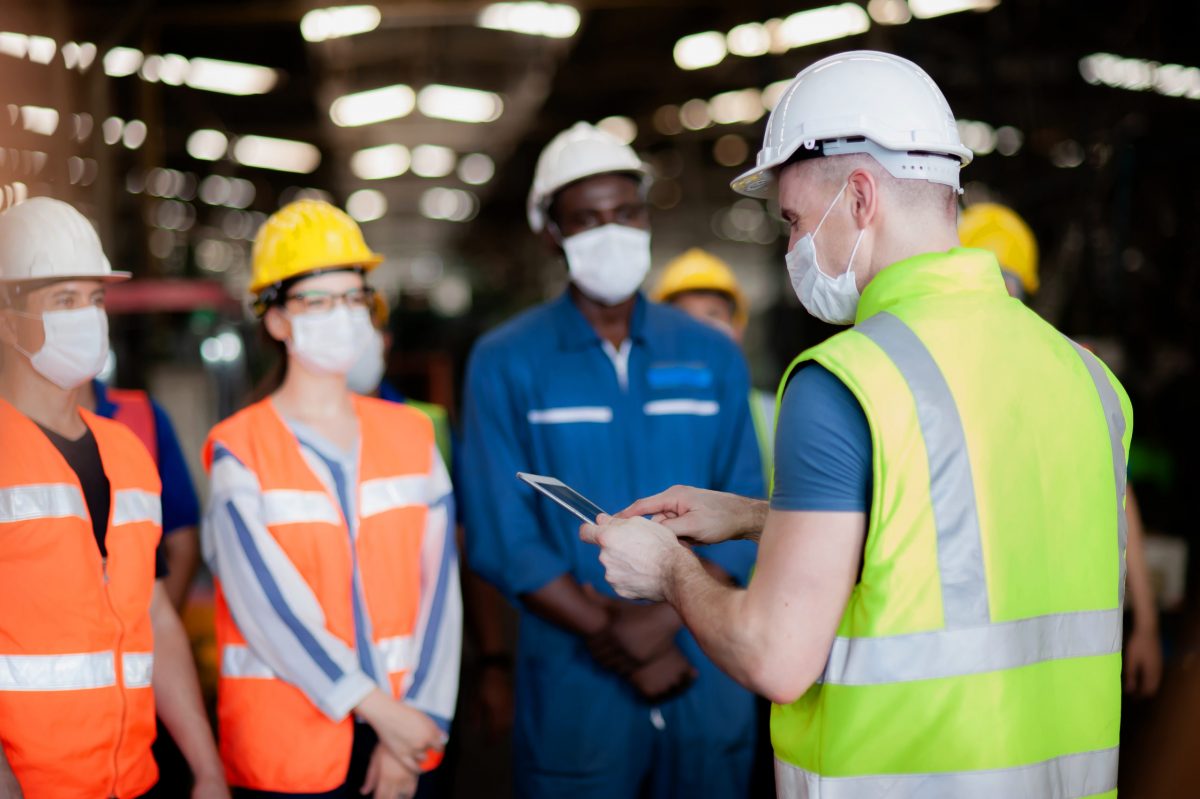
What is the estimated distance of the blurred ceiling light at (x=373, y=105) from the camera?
458 inches

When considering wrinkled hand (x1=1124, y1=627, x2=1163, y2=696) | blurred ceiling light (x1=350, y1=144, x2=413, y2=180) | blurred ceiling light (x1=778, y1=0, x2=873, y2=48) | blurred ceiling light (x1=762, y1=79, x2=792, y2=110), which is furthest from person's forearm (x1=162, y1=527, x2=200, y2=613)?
blurred ceiling light (x1=350, y1=144, x2=413, y2=180)

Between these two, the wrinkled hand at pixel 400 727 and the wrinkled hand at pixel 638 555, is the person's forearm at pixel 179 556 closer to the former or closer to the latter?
the wrinkled hand at pixel 400 727

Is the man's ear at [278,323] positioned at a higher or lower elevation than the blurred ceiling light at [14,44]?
lower

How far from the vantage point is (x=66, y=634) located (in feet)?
6.45

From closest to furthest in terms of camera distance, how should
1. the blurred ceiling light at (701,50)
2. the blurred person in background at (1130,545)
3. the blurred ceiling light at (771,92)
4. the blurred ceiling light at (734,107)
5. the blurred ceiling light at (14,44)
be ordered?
the blurred ceiling light at (14,44), the blurred person in background at (1130,545), the blurred ceiling light at (771,92), the blurred ceiling light at (701,50), the blurred ceiling light at (734,107)

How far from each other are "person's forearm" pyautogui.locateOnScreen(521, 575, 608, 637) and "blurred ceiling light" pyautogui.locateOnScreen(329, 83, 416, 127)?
969cm

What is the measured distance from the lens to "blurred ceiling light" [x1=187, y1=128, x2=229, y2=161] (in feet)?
50.7

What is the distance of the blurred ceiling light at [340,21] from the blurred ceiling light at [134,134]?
85.6 inches

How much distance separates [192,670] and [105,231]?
691cm

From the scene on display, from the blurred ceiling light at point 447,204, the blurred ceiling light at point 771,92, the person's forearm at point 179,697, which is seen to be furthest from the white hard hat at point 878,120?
the blurred ceiling light at point 447,204

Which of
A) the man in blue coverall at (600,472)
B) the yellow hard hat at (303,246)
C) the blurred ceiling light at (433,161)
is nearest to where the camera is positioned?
the yellow hard hat at (303,246)

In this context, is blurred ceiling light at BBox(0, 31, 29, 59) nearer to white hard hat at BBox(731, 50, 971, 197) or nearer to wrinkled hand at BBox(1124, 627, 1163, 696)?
white hard hat at BBox(731, 50, 971, 197)

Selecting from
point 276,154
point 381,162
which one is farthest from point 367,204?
point 381,162

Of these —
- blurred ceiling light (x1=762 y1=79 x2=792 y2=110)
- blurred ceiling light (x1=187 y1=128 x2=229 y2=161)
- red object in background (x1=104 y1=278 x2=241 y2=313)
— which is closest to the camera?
red object in background (x1=104 y1=278 x2=241 y2=313)
